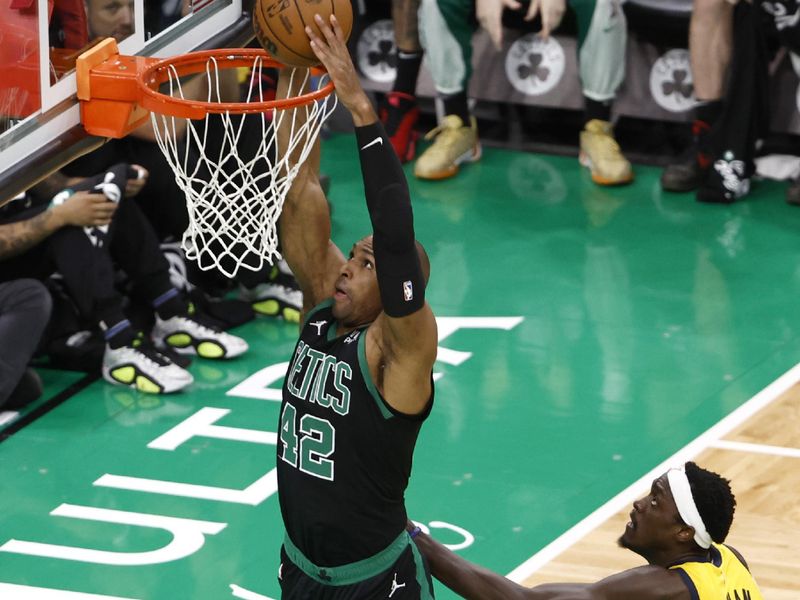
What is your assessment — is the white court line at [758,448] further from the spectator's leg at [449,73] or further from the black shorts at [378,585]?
the spectator's leg at [449,73]

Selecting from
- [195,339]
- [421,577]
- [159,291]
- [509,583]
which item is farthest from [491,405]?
[421,577]

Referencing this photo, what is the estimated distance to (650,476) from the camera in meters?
6.90

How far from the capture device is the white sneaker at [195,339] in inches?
324

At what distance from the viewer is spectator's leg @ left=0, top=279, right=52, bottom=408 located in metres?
7.47

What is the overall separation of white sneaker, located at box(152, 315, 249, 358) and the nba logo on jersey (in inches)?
162

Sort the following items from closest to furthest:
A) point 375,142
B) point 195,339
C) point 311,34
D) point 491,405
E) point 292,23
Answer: point 375,142, point 311,34, point 292,23, point 491,405, point 195,339

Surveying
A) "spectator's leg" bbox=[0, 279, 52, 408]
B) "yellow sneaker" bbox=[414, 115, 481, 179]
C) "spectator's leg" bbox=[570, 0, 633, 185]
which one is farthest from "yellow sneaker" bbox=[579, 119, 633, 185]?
"spectator's leg" bbox=[0, 279, 52, 408]

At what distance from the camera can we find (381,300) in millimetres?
4469

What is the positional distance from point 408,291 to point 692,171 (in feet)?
21.3

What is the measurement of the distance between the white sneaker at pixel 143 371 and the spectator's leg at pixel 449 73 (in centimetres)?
340

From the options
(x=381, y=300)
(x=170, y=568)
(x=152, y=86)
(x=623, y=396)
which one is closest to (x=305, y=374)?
(x=381, y=300)

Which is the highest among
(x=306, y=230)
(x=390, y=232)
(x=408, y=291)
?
(x=390, y=232)

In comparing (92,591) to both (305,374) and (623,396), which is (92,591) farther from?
(623,396)

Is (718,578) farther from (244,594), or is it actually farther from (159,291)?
(159,291)
